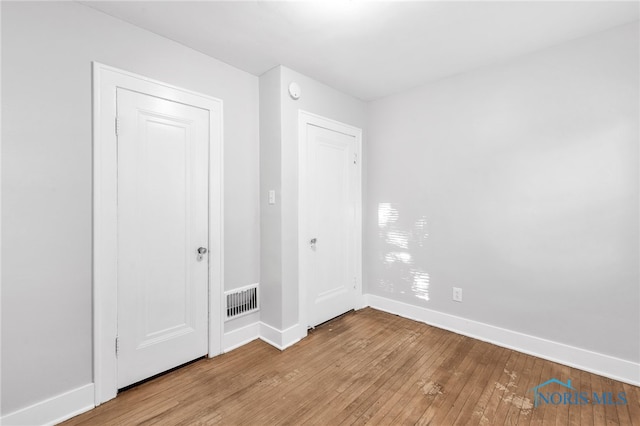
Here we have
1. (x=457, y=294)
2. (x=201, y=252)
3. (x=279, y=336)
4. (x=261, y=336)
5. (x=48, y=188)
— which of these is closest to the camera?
(x=48, y=188)

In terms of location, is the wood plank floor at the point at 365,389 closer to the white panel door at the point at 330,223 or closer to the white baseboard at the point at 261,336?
the white baseboard at the point at 261,336

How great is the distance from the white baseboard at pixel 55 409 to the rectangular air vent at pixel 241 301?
41.2 inches

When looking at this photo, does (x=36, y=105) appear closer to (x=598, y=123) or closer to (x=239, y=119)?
(x=239, y=119)

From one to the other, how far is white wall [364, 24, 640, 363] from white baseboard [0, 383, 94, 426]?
2900 millimetres

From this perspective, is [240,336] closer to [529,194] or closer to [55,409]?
[55,409]

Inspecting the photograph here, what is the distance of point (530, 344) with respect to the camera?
2.51 meters

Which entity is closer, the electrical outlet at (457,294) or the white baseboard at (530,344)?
the white baseboard at (530,344)

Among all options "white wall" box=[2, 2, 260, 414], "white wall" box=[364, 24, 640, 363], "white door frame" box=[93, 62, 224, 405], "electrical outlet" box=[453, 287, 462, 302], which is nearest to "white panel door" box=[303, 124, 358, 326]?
"white wall" box=[364, 24, 640, 363]

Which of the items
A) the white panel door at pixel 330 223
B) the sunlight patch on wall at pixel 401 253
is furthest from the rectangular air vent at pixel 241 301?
the sunlight patch on wall at pixel 401 253

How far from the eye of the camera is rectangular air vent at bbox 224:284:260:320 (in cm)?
262

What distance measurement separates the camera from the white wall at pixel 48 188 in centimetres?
162

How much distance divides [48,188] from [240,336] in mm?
1868

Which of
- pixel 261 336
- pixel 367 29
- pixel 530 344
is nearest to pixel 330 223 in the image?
pixel 261 336

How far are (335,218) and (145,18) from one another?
7.80ft
